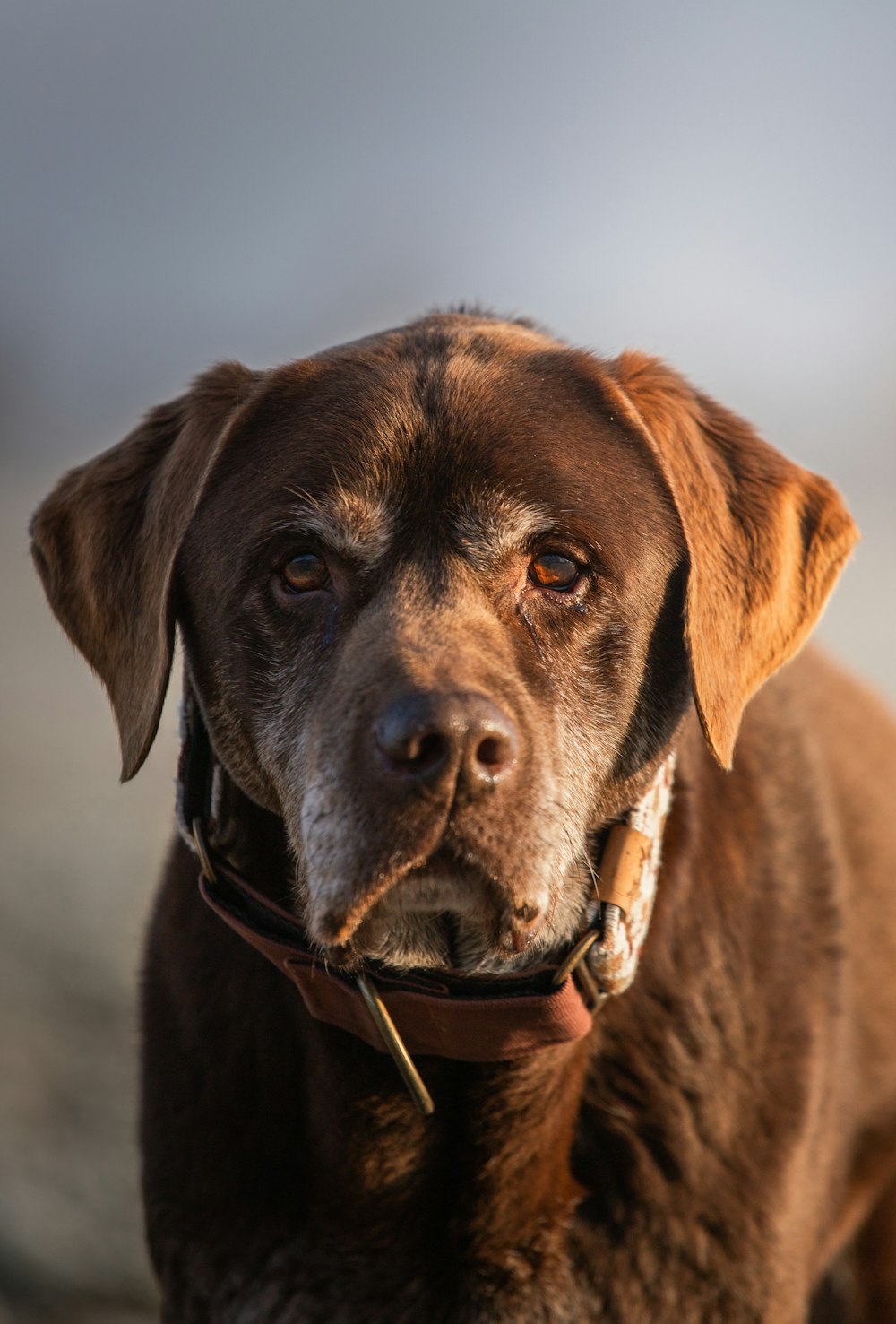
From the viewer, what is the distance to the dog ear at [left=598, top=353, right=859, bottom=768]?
258 centimetres

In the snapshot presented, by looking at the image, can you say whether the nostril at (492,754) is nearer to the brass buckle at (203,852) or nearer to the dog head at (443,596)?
the dog head at (443,596)

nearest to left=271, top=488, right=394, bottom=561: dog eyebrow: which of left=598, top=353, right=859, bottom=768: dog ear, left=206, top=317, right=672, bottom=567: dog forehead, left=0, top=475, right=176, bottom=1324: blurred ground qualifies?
left=206, top=317, right=672, bottom=567: dog forehead

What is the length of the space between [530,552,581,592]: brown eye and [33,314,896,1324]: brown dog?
0.05 feet

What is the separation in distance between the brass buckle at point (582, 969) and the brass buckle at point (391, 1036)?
11.3 inches

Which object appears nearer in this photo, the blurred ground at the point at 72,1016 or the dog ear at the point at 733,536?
the dog ear at the point at 733,536

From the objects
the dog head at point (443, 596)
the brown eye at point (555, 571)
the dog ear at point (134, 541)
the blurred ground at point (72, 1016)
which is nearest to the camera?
the dog head at point (443, 596)

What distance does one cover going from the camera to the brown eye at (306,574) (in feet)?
8.20

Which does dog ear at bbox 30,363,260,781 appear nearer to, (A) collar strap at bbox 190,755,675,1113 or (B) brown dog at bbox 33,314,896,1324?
(B) brown dog at bbox 33,314,896,1324

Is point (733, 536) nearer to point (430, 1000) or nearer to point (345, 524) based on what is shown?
point (345, 524)

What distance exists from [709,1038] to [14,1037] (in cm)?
300

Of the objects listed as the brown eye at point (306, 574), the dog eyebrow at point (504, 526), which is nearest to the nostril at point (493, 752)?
the dog eyebrow at point (504, 526)

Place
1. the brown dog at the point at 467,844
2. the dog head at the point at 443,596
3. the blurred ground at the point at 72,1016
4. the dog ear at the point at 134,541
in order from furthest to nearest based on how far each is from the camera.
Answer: the blurred ground at the point at 72,1016 < the dog ear at the point at 134,541 < the brown dog at the point at 467,844 < the dog head at the point at 443,596

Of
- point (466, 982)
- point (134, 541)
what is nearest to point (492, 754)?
point (466, 982)

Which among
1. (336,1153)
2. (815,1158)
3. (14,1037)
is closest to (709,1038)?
(815,1158)
